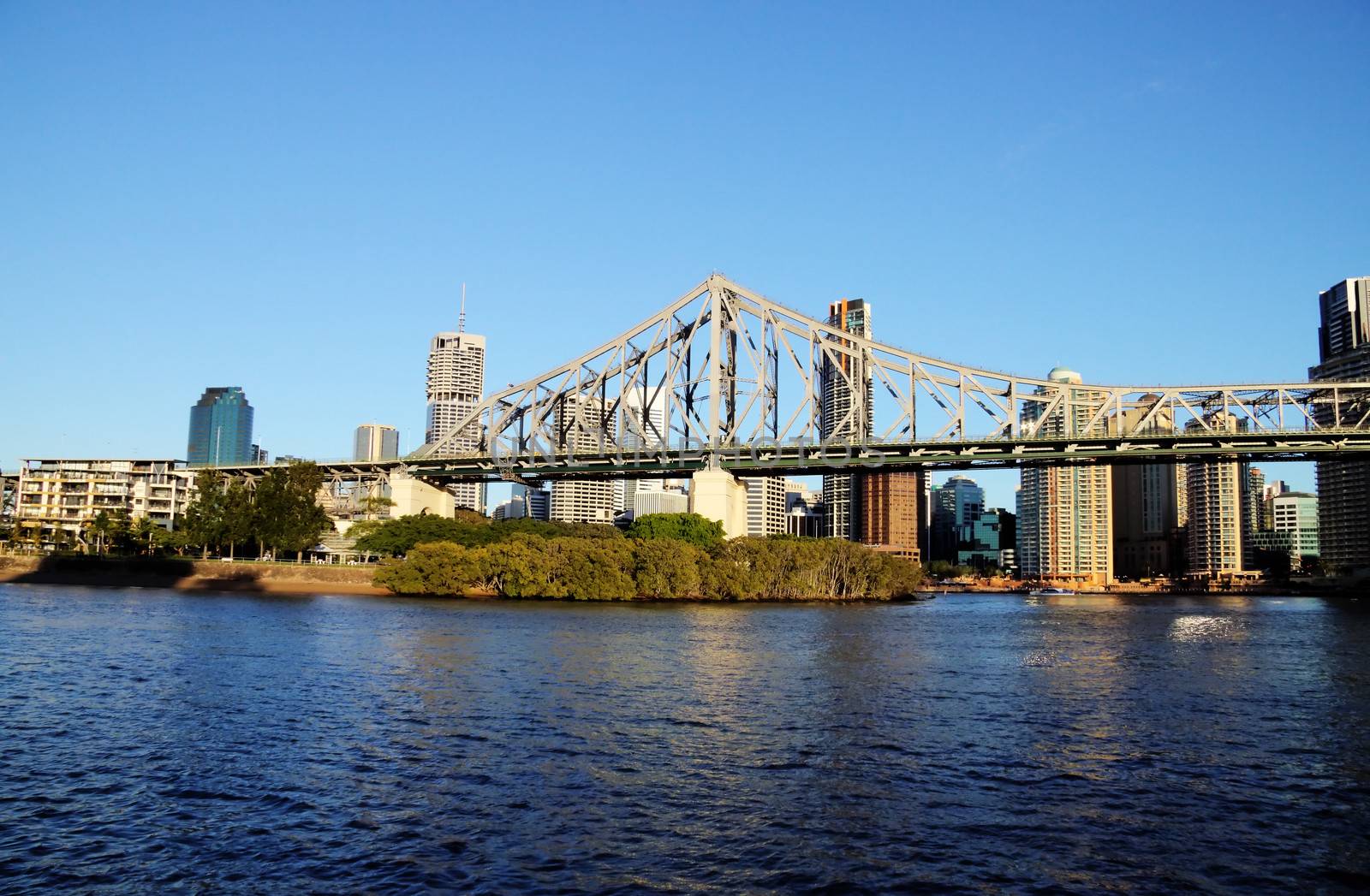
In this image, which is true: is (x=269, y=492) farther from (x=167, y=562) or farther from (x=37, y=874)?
(x=37, y=874)

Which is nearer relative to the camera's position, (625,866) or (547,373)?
(625,866)

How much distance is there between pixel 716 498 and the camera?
107m

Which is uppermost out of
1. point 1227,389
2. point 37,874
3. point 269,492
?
point 1227,389

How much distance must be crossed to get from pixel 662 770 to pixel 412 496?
350 feet

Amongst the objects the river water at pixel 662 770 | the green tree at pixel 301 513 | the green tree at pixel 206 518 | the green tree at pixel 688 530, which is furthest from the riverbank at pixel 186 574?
the river water at pixel 662 770

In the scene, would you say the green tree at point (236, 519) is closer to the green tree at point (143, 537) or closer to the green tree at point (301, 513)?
the green tree at point (301, 513)

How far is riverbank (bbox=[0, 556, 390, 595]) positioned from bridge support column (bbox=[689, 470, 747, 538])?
1202 inches

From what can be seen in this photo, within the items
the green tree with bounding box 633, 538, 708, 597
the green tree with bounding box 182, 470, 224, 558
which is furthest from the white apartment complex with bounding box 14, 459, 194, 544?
the green tree with bounding box 633, 538, 708, 597

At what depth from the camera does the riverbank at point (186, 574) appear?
9975cm

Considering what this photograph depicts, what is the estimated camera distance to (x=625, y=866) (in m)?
15.6

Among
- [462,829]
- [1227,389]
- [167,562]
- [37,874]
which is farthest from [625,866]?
[167,562]

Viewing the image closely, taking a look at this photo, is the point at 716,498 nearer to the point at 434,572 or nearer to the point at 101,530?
the point at 434,572

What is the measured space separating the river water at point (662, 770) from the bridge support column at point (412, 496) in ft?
259

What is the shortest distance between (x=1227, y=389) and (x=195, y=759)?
94056mm
